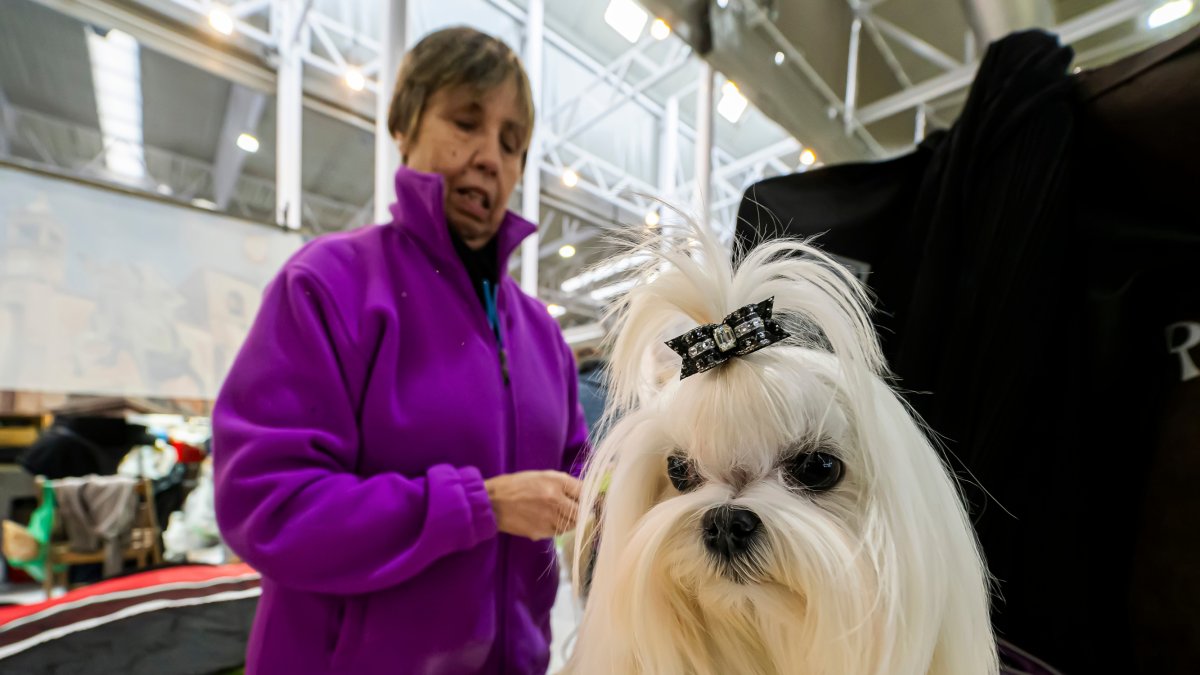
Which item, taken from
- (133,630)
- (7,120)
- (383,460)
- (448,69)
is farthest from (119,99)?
(383,460)

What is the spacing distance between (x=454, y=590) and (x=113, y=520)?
240cm

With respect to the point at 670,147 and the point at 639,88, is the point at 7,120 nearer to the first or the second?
the point at 639,88

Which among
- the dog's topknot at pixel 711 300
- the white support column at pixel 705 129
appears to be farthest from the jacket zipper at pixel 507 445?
the white support column at pixel 705 129

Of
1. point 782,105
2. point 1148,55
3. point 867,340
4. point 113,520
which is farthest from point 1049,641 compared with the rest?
point 113,520

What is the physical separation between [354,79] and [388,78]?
103cm

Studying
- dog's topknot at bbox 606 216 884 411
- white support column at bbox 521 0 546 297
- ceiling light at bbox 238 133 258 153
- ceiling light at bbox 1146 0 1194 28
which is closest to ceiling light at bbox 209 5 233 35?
white support column at bbox 521 0 546 297

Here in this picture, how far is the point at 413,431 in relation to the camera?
2.41 feet

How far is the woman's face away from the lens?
2.88ft

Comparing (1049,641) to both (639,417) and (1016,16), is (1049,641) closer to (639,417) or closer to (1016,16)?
(639,417)

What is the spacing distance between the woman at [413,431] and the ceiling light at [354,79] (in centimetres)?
219

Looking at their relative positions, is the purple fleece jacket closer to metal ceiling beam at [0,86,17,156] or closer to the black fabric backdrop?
the black fabric backdrop

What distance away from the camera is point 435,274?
0.84 metres

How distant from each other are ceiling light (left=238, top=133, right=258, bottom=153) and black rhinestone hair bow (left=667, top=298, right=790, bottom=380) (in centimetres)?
427

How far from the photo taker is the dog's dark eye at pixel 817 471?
549mm
